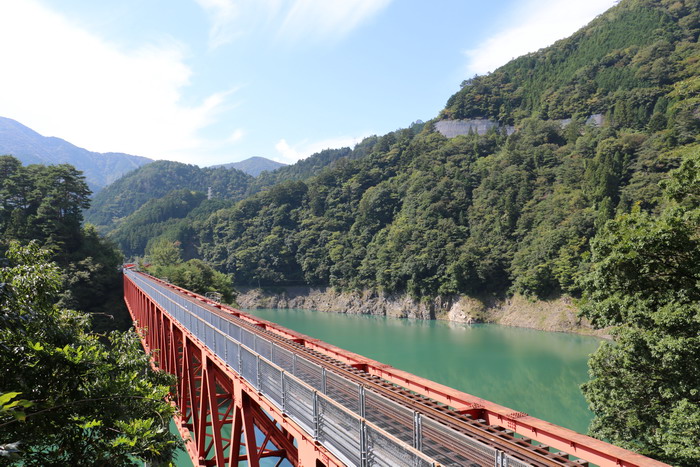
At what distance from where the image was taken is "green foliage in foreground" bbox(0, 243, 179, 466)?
11.9 feet

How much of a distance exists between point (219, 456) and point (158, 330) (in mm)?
10420

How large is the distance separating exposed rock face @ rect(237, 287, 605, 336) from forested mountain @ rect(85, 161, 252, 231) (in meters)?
78.6

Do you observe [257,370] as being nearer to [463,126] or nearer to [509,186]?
[509,186]

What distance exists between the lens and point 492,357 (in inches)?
1236

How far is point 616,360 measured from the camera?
1121cm

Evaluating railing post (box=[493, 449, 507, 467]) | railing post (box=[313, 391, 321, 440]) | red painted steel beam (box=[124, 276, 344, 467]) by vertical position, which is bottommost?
red painted steel beam (box=[124, 276, 344, 467])

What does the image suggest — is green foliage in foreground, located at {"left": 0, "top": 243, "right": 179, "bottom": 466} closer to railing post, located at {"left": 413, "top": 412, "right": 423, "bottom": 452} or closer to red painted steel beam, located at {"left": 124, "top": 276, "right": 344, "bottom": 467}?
red painted steel beam, located at {"left": 124, "top": 276, "right": 344, "bottom": 467}

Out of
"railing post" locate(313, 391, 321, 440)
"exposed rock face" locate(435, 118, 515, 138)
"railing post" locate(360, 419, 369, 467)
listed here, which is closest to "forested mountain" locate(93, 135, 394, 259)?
"exposed rock face" locate(435, 118, 515, 138)

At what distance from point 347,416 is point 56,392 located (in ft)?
9.27

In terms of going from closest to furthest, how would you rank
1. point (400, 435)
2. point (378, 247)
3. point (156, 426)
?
1. point (400, 435)
2. point (156, 426)
3. point (378, 247)

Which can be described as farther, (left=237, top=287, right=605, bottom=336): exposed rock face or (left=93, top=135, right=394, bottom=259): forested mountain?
(left=93, top=135, right=394, bottom=259): forested mountain

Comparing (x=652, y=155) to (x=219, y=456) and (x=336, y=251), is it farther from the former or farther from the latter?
(x=219, y=456)

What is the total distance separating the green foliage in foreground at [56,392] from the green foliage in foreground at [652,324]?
10.5m

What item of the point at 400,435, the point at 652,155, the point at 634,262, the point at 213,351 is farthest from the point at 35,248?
the point at 652,155
